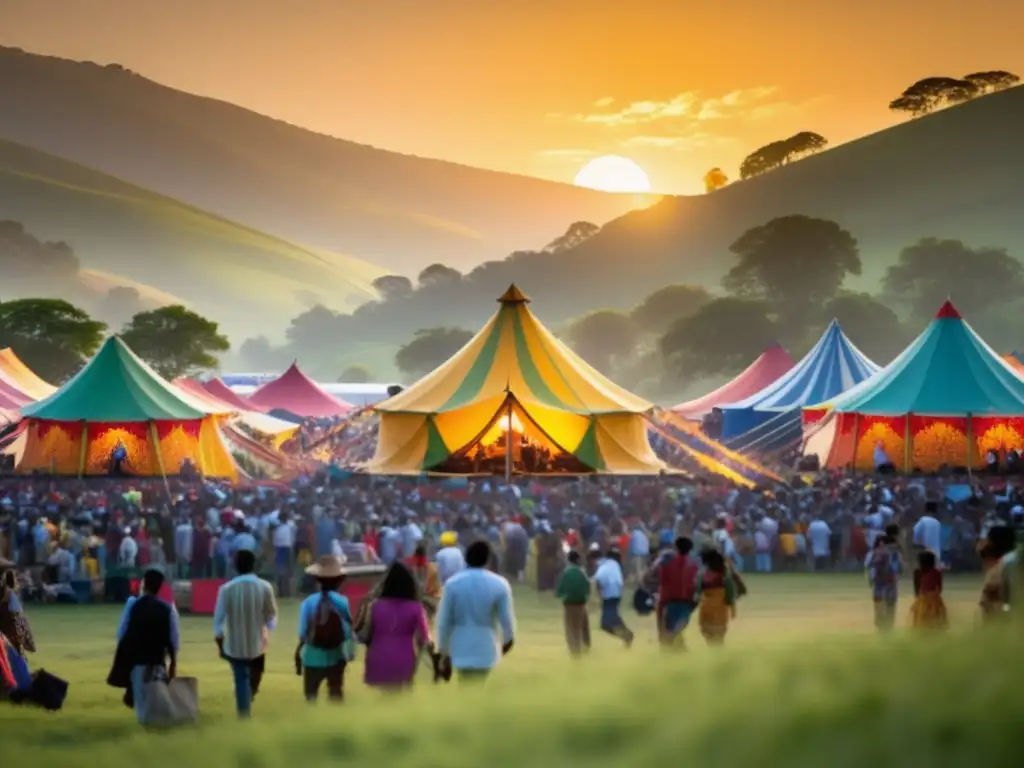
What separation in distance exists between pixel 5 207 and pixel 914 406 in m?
175

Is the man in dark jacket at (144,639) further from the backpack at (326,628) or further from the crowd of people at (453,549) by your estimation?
the backpack at (326,628)

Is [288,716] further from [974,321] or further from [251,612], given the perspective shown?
[974,321]

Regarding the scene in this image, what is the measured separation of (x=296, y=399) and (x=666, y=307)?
74337mm

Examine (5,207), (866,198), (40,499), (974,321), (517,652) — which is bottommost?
(517,652)

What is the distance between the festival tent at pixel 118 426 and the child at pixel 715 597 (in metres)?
21.8

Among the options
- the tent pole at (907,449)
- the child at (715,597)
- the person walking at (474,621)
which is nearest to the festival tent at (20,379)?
the tent pole at (907,449)

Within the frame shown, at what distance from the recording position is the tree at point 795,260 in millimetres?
107750

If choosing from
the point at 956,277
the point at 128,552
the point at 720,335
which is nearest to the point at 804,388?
the point at 128,552

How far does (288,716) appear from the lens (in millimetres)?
5902

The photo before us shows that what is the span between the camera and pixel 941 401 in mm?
32594

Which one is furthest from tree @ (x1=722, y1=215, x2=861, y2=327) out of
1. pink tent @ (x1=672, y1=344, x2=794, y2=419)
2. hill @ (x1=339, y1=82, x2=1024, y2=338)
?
pink tent @ (x1=672, y1=344, x2=794, y2=419)

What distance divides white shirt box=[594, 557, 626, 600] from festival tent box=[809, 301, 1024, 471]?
19105 mm

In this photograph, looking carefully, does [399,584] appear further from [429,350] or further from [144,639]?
[429,350]

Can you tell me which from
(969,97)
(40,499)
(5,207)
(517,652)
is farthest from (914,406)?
(5,207)
